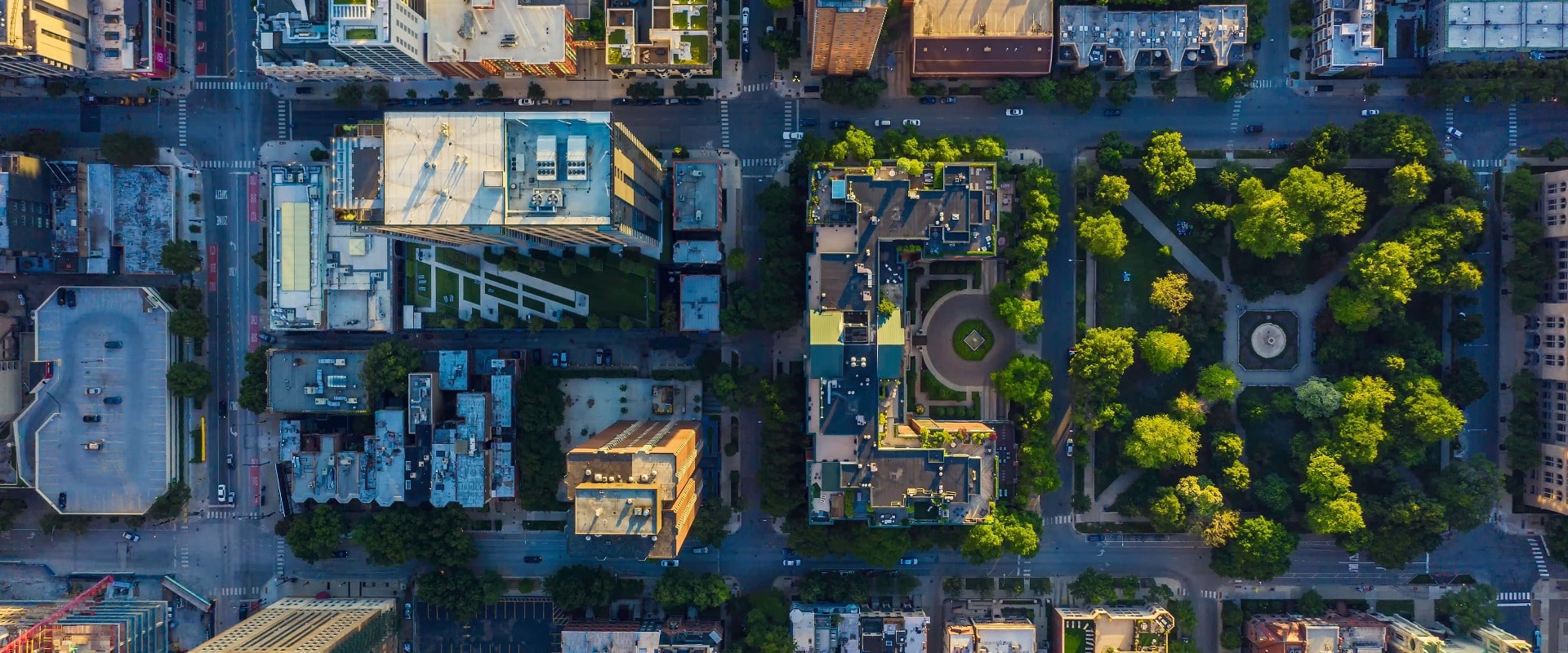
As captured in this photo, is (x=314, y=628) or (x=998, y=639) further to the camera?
(x=998, y=639)

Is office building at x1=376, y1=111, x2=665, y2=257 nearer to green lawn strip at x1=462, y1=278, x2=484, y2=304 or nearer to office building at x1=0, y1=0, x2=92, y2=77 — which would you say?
green lawn strip at x1=462, y1=278, x2=484, y2=304

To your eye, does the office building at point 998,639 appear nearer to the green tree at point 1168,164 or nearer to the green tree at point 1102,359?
the green tree at point 1102,359

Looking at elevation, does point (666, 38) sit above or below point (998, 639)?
above

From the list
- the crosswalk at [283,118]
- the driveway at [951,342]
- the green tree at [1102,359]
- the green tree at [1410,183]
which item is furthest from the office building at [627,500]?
the green tree at [1410,183]

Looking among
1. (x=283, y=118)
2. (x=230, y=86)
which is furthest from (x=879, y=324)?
(x=230, y=86)

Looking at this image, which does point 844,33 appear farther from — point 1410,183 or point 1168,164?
point 1410,183

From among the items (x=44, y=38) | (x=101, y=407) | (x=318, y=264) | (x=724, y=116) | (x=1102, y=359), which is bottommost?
(x=101, y=407)
